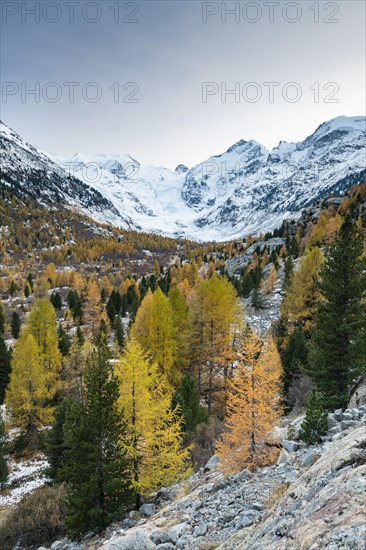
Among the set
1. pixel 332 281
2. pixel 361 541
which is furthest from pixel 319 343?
pixel 361 541

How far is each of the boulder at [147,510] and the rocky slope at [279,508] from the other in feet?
0.13

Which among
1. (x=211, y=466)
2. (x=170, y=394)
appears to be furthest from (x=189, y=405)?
(x=211, y=466)

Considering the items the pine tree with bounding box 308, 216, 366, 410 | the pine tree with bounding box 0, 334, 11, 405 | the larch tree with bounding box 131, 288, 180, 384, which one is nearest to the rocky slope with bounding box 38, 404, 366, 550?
the pine tree with bounding box 308, 216, 366, 410

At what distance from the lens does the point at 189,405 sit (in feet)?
78.5

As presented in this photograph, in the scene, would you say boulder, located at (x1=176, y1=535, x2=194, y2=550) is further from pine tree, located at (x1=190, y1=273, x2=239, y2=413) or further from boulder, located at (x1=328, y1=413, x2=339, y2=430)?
pine tree, located at (x1=190, y1=273, x2=239, y2=413)

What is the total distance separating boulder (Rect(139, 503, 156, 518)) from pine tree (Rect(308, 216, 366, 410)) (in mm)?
9361

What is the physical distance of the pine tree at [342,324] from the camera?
17781 mm

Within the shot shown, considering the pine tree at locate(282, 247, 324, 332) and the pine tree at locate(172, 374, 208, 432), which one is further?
the pine tree at locate(282, 247, 324, 332)

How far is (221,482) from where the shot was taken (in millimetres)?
11922

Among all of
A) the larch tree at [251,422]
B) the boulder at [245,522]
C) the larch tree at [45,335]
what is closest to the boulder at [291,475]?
the boulder at [245,522]

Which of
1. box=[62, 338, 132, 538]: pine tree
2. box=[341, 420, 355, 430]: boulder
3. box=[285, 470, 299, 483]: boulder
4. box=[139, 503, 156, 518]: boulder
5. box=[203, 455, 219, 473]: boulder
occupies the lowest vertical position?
box=[139, 503, 156, 518]: boulder

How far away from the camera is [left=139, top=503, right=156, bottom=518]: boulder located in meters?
14.0

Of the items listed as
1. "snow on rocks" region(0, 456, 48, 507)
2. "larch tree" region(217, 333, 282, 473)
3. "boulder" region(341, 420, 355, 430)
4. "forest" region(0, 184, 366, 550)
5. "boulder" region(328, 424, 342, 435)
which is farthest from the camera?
"snow on rocks" region(0, 456, 48, 507)

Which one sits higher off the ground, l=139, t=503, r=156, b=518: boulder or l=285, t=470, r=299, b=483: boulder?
l=285, t=470, r=299, b=483: boulder
